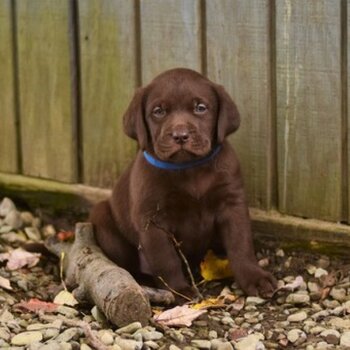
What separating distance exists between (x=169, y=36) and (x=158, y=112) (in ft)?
2.11

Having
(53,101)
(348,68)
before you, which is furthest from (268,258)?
(53,101)

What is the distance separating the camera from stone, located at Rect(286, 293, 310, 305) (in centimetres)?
508

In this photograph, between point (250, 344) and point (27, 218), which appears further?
point (27, 218)

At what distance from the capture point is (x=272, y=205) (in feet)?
18.4

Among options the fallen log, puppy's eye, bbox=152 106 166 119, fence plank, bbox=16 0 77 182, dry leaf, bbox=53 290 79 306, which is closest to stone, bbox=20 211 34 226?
fence plank, bbox=16 0 77 182

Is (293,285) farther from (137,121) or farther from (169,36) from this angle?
(169,36)

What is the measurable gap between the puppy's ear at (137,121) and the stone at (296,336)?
1.08m

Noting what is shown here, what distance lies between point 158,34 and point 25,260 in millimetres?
1249

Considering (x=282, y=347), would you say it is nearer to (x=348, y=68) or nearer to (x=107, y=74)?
(x=348, y=68)

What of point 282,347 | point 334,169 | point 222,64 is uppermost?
point 222,64

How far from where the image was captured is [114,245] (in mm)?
5613

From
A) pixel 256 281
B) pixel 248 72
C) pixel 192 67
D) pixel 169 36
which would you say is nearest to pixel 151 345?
pixel 256 281

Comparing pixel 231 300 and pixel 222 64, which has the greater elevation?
pixel 222 64

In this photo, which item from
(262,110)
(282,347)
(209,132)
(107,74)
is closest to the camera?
(282,347)
